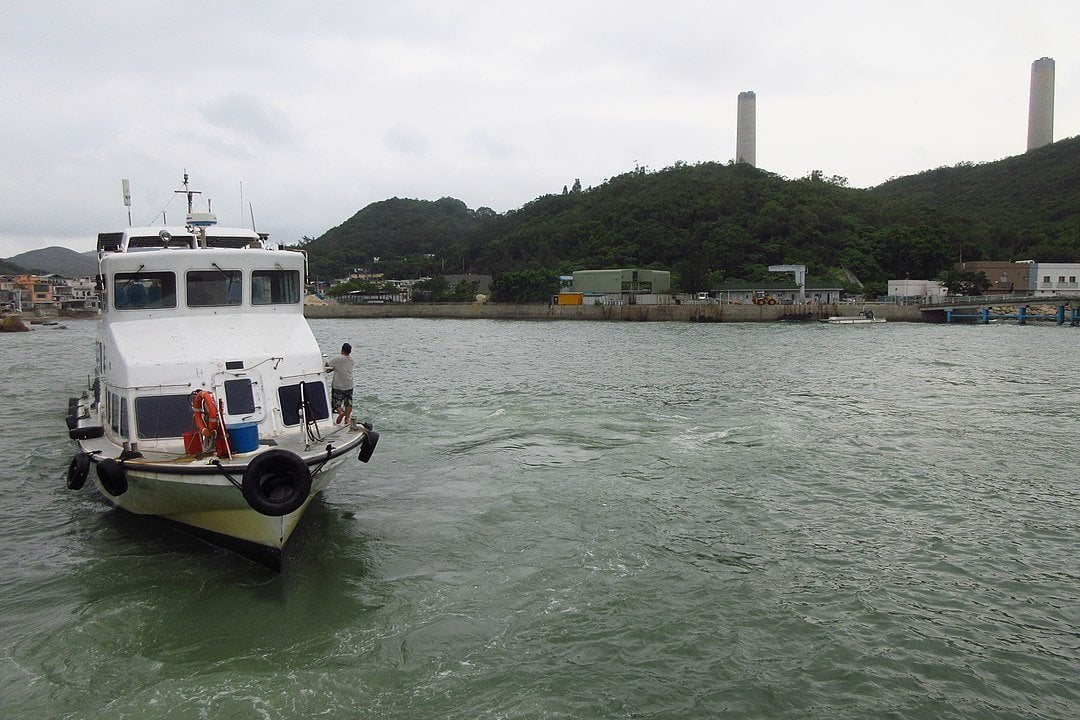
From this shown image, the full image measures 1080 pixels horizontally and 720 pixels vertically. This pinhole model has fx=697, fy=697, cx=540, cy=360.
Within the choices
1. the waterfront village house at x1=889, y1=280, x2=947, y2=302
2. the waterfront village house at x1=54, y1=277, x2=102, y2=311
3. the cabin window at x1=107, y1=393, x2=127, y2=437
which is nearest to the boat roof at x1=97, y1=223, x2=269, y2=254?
the cabin window at x1=107, y1=393, x2=127, y2=437

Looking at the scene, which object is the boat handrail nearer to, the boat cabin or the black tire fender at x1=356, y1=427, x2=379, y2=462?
the boat cabin

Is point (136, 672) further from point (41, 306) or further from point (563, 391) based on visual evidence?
point (41, 306)

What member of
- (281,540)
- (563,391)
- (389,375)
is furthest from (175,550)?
(389,375)

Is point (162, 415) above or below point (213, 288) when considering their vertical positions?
below

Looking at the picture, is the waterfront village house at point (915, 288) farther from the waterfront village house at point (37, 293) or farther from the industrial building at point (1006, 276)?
the waterfront village house at point (37, 293)

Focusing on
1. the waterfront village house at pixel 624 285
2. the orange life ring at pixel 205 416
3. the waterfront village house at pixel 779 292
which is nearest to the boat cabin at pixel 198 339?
the orange life ring at pixel 205 416

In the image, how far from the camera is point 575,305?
89375mm

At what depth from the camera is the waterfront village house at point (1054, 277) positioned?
289 ft

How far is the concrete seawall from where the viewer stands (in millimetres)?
78312

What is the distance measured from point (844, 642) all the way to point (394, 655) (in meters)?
5.17

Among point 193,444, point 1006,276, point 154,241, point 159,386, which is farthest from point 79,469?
point 1006,276

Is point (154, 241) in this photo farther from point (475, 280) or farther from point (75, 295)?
point (75, 295)

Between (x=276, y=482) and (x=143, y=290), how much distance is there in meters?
4.99

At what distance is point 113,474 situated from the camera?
9.52 m
